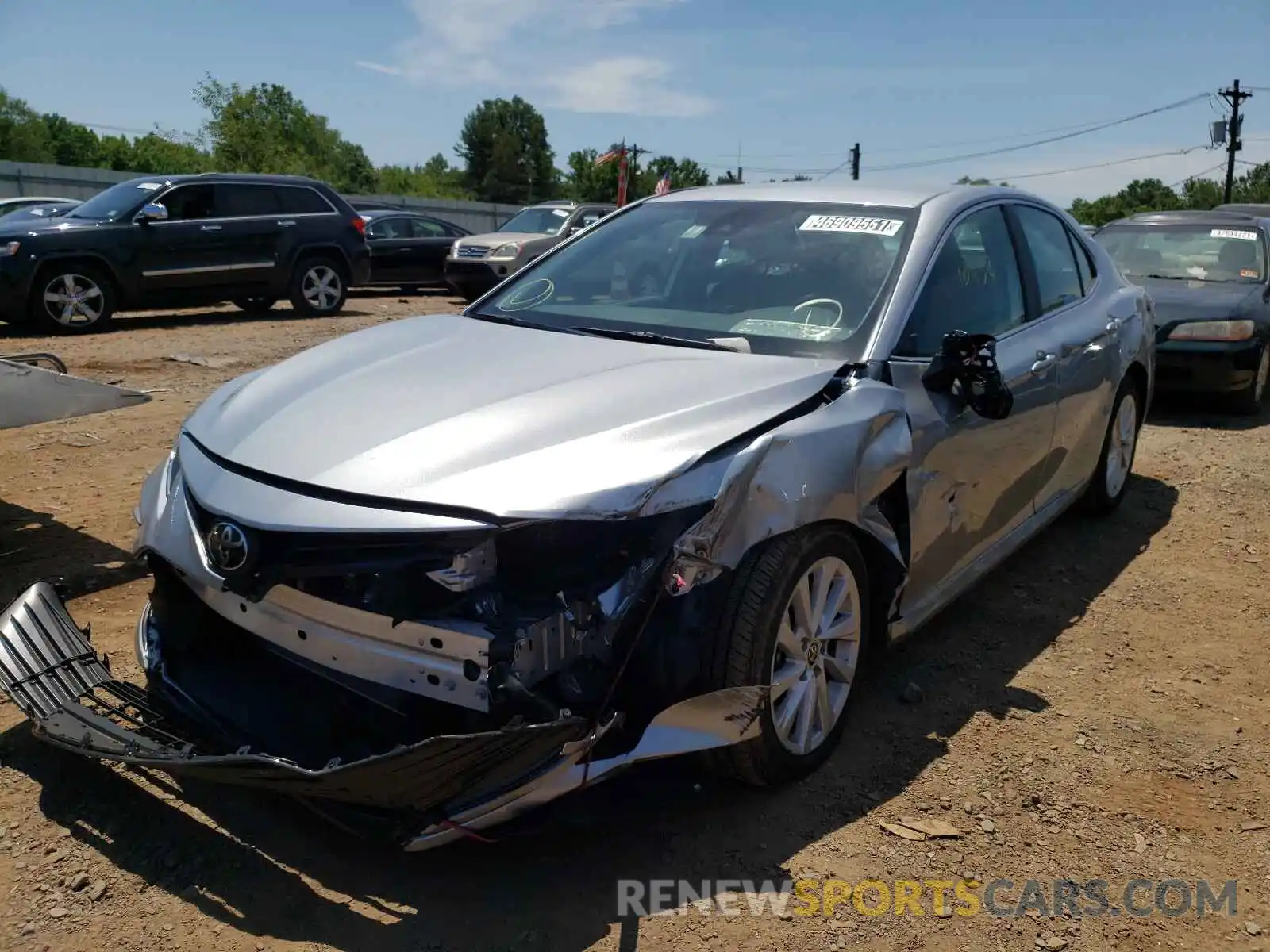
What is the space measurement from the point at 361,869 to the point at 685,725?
34.6 inches

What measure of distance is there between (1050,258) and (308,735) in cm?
374

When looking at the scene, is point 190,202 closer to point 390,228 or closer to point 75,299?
point 75,299

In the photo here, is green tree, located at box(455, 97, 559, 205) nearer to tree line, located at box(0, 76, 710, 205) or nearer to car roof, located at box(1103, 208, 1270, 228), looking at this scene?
tree line, located at box(0, 76, 710, 205)

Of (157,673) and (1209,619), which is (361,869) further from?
(1209,619)

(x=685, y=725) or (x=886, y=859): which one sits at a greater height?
(x=685, y=725)

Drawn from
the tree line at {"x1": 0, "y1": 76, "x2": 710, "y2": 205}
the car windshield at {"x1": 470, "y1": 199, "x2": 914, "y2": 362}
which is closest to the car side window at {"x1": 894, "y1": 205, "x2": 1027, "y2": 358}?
the car windshield at {"x1": 470, "y1": 199, "x2": 914, "y2": 362}

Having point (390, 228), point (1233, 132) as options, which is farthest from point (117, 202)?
point (1233, 132)

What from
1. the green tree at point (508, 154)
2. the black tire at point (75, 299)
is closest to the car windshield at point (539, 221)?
the black tire at point (75, 299)

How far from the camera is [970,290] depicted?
385 cm

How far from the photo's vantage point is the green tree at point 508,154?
87.3m

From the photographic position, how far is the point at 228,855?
2621 millimetres

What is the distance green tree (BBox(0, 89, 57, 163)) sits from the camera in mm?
65875

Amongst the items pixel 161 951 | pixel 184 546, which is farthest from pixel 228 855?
pixel 184 546

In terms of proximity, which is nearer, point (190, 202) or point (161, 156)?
point (190, 202)
